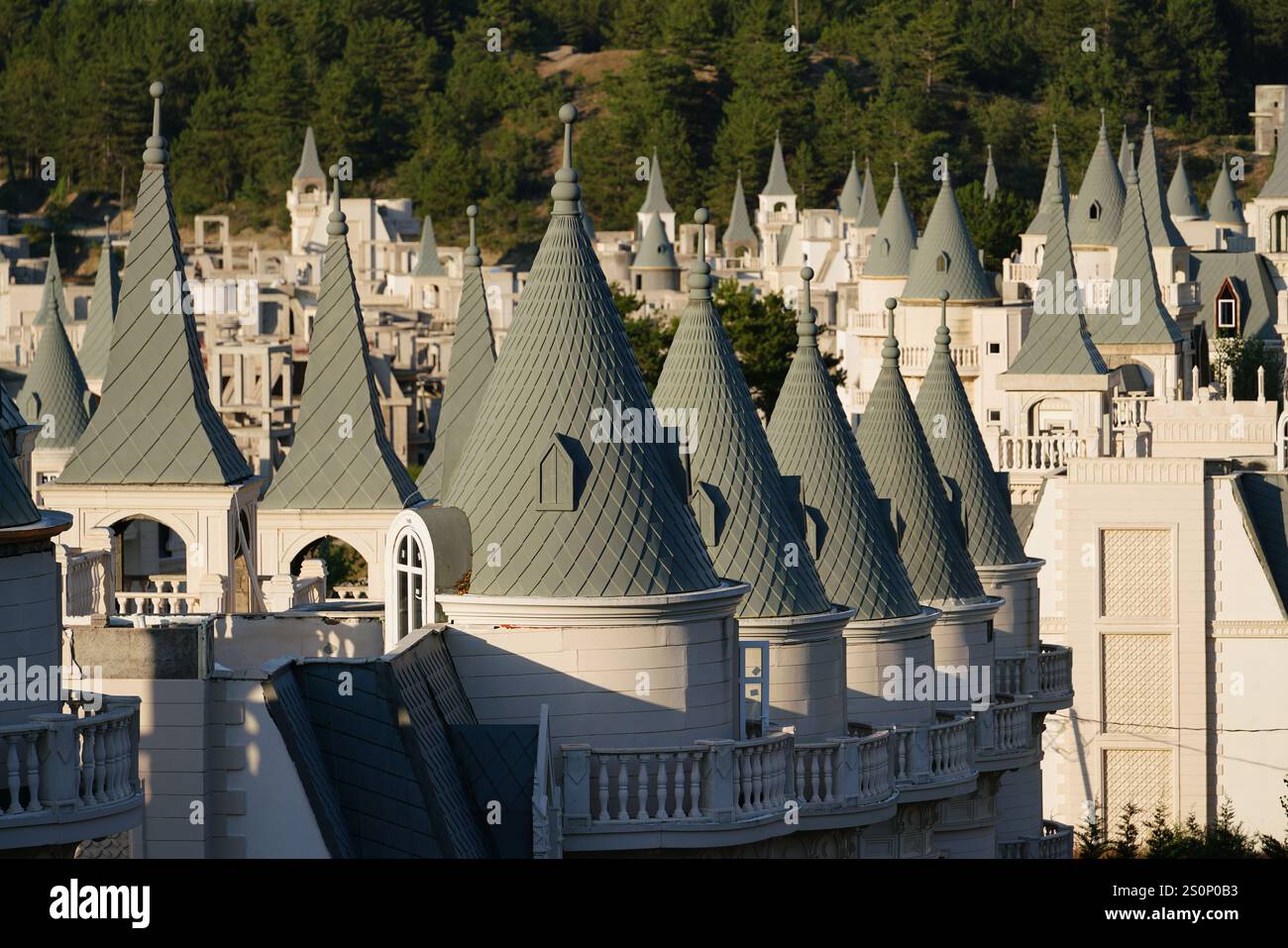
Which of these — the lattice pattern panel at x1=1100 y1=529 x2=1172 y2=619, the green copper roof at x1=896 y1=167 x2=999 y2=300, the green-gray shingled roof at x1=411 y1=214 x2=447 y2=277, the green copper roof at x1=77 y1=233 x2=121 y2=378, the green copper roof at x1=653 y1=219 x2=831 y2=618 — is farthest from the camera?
the green-gray shingled roof at x1=411 y1=214 x2=447 y2=277

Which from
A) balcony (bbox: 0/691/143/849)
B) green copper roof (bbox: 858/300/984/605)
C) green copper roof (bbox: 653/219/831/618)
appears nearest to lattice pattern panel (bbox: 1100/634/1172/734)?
green copper roof (bbox: 858/300/984/605)

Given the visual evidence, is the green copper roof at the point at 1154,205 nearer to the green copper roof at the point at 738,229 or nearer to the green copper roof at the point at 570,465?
the green copper roof at the point at 738,229

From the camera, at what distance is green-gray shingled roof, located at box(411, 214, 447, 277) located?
6580 inches

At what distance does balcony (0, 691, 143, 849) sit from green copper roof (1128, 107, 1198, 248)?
89464 mm

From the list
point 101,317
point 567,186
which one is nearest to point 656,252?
point 101,317

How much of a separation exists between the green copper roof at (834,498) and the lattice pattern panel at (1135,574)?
1167 inches

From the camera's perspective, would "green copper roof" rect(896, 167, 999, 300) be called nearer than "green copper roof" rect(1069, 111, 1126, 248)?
Yes

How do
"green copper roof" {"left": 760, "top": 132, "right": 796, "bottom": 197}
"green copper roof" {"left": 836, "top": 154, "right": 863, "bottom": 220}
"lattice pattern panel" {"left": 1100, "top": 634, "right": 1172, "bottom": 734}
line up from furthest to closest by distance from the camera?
"green copper roof" {"left": 760, "top": 132, "right": 796, "bottom": 197} < "green copper roof" {"left": 836, "top": 154, "right": 863, "bottom": 220} < "lattice pattern panel" {"left": 1100, "top": 634, "right": 1172, "bottom": 734}

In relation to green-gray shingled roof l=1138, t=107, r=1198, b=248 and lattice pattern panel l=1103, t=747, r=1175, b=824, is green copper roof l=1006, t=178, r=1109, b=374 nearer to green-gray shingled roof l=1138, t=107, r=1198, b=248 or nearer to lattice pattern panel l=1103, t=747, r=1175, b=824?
lattice pattern panel l=1103, t=747, r=1175, b=824

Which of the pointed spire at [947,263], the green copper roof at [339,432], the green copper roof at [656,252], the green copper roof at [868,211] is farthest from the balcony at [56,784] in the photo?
the green copper roof at [656,252]

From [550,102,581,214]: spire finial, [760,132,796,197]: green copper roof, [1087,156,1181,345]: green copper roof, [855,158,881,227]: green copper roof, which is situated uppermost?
[760,132,796,197]: green copper roof

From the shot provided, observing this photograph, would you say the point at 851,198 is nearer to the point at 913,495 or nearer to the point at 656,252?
the point at 656,252

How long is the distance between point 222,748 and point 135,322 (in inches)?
553

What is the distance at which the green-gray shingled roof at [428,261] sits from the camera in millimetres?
167125
